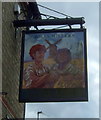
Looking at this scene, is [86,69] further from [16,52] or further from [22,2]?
[22,2]

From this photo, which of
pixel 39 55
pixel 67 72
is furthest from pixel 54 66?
pixel 39 55

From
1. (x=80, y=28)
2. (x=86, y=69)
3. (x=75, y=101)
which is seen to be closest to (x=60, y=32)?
(x=80, y=28)

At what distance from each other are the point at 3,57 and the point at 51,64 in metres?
1.42

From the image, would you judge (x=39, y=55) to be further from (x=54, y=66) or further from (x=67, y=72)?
(x=67, y=72)

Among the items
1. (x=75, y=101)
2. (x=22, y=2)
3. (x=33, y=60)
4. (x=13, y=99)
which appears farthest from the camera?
(x=22, y=2)

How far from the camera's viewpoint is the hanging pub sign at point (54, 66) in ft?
38.2

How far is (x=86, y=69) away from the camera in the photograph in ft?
39.2

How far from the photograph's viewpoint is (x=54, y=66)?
39.9 ft

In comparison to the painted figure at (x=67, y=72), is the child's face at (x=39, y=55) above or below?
above

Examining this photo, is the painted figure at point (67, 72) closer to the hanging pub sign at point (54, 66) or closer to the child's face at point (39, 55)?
the hanging pub sign at point (54, 66)

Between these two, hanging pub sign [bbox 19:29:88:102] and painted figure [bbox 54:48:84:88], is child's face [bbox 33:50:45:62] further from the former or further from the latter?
painted figure [bbox 54:48:84:88]

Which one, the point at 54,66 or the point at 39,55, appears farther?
the point at 39,55

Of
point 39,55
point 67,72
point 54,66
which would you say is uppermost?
point 39,55

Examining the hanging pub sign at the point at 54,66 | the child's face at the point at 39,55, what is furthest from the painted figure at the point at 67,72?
the child's face at the point at 39,55
